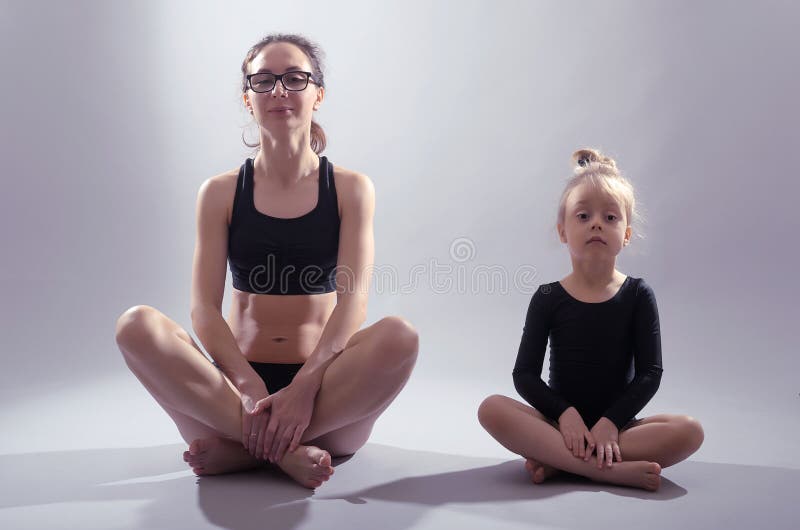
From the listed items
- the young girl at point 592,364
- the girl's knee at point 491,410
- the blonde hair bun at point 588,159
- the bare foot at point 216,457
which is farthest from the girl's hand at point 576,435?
the bare foot at point 216,457

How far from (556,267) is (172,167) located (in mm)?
1829

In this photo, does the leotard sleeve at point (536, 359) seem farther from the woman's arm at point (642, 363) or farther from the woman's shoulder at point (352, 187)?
the woman's shoulder at point (352, 187)

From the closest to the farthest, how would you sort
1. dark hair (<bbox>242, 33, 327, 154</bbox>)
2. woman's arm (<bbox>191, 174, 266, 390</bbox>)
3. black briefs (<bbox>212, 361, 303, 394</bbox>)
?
woman's arm (<bbox>191, 174, 266, 390</bbox>) → black briefs (<bbox>212, 361, 303, 394</bbox>) → dark hair (<bbox>242, 33, 327, 154</bbox>)

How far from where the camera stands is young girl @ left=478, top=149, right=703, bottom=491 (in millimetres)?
1982

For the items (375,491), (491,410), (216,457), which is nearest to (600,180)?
(491,410)

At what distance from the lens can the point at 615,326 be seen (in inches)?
84.1

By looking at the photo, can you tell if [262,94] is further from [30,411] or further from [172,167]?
[172,167]

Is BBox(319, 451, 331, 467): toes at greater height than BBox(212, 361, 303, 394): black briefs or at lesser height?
lesser

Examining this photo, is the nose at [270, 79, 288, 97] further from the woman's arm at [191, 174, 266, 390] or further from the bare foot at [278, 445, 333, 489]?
the bare foot at [278, 445, 333, 489]

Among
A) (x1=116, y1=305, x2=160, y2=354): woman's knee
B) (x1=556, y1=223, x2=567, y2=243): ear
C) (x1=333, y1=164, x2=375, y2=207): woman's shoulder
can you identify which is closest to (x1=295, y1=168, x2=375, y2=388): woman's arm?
(x1=333, y1=164, x2=375, y2=207): woman's shoulder

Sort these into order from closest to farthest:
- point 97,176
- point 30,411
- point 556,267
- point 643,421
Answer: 1. point 643,421
2. point 30,411
3. point 556,267
4. point 97,176

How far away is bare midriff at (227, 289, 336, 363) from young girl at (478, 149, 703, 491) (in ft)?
1.68

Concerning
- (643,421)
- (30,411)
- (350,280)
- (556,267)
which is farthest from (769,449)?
(30,411)

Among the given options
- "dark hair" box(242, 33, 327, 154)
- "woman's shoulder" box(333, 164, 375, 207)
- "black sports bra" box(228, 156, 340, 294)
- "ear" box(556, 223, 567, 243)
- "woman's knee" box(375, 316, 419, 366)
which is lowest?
"woman's knee" box(375, 316, 419, 366)
